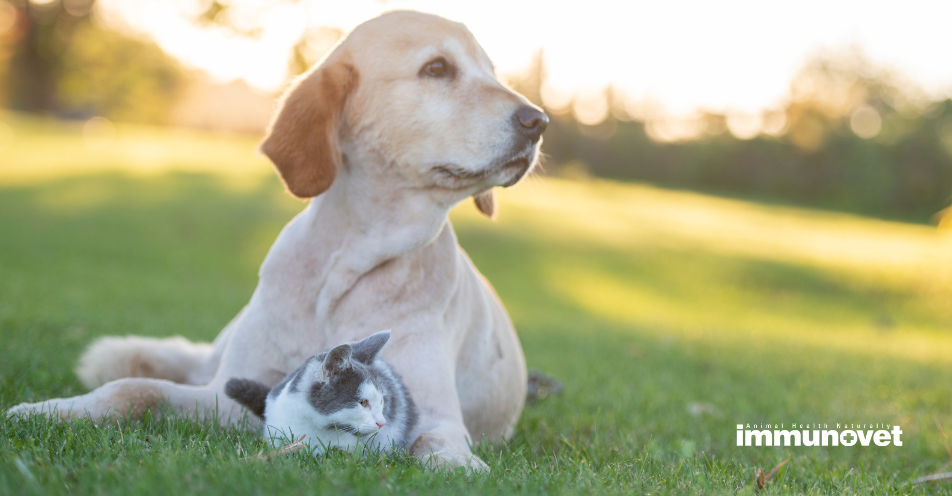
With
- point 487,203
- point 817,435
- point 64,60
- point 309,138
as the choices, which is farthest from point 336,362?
point 64,60

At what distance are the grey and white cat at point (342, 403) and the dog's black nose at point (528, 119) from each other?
40.2 inches

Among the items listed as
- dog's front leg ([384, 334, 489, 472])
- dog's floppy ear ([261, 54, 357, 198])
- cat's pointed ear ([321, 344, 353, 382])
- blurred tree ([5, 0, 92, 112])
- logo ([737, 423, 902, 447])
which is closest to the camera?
cat's pointed ear ([321, 344, 353, 382])

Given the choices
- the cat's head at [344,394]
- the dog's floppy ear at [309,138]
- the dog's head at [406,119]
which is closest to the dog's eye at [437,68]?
the dog's head at [406,119]

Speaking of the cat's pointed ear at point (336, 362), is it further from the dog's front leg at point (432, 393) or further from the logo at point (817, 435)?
the logo at point (817, 435)

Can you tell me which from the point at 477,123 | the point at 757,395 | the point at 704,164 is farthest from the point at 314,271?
the point at 704,164

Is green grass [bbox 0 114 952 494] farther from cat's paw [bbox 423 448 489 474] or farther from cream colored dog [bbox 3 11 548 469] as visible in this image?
cream colored dog [bbox 3 11 548 469]

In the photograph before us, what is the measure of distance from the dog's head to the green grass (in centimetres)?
115

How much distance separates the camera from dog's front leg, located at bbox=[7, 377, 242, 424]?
263cm

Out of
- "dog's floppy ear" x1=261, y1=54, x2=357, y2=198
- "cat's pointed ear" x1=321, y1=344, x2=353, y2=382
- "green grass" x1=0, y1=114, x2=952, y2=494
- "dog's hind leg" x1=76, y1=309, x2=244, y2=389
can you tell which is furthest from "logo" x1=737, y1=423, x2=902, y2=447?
"dog's hind leg" x1=76, y1=309, x2=244, y2=389


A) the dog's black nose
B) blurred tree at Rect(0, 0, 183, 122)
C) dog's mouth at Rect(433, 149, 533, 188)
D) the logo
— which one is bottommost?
the logo

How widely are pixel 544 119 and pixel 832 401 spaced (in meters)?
3.74

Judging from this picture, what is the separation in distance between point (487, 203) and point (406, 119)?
2.62 feet

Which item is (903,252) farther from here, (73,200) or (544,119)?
(73,200)

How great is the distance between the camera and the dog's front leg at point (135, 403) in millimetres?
2631
